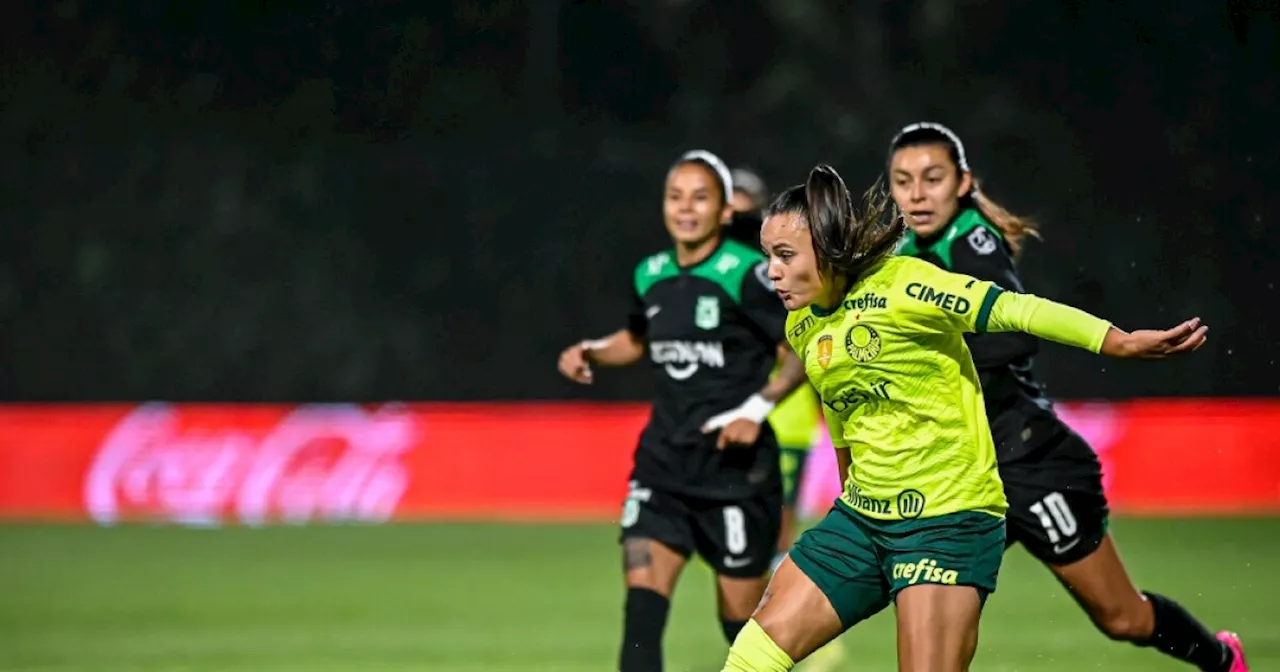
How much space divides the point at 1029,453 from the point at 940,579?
130 cm

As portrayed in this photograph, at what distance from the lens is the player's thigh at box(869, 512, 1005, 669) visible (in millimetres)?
4527

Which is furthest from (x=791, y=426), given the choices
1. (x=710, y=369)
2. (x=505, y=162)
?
(x=505, y=162)

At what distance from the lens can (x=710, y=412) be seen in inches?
249

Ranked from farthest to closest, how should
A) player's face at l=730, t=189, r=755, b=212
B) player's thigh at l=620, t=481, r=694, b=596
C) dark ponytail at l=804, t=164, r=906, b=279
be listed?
player's face at l=730, t=189, r=755, b=212 → player's thigh at l=620, t=481, r=694, b=596 → dark ponytail at l=804, t=164, r=906, b=279

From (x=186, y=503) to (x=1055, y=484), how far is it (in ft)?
29.5

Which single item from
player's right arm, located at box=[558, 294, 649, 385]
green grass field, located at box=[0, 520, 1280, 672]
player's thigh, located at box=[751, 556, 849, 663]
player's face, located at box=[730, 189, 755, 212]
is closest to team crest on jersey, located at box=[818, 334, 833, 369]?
player's thigh, located at box=[751, 556, 849, 663]

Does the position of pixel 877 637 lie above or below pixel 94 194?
below

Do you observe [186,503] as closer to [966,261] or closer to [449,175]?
[449,175]

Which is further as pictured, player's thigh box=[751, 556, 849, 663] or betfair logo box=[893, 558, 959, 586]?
player's thigh box=[751, 556, 849, 663]

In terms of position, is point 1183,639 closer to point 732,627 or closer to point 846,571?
point 732,627

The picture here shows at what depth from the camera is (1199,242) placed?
1405 cm

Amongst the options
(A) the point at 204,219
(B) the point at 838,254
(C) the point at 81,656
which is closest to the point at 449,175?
(A) the point at 204,219

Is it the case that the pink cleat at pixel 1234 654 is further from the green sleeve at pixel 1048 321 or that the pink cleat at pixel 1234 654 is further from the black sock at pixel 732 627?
the green sleeve at pixel 1048 321

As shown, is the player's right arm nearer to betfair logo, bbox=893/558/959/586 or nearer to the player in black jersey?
the player in black jersey
